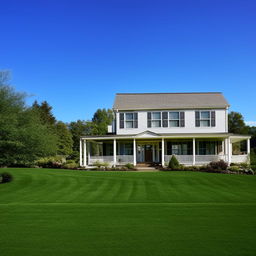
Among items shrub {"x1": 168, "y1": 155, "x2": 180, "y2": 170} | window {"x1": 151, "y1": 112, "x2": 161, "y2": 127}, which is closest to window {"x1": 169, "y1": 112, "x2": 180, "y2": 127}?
window {"x1": 151, "y1": 112, "x2": 161, "y2": 127}

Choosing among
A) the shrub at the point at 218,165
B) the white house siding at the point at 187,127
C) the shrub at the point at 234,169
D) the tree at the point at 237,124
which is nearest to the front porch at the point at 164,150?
the white house siding at the point at 187,127

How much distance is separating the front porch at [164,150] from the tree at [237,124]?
43.0 m

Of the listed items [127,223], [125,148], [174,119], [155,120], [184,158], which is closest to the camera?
[127,223]

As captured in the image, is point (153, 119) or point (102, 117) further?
point (102, 117)

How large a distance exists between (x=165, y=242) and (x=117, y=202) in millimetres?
6724

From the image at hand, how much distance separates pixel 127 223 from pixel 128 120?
22.7 m

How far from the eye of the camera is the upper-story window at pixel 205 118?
99.1ft

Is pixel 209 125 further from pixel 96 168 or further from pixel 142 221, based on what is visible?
pixel 142 221

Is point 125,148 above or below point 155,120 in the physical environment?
below

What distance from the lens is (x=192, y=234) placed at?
23.3 ft

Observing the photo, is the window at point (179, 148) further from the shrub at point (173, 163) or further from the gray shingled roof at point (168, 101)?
the gray shingled roof at point (168, 101)

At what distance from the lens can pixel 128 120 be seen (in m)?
30.9

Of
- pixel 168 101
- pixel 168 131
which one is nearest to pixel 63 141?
pixel 168 101

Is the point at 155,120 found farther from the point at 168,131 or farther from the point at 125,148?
the point at 125,148
